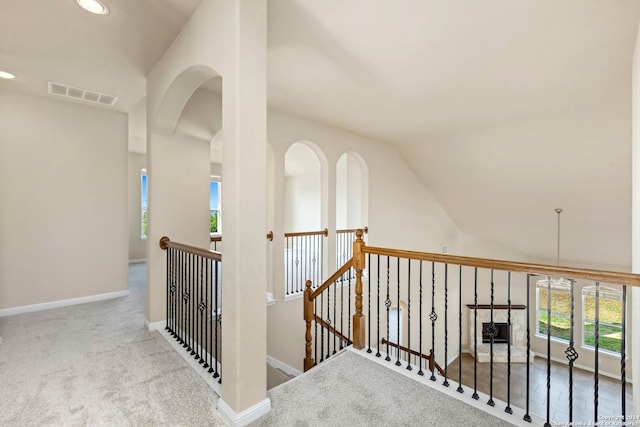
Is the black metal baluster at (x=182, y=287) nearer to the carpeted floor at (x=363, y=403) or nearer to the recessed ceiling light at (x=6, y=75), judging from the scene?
the carpeted floor at (x=363, y=403)

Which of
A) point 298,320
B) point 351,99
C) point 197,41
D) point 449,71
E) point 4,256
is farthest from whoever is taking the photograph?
point 298,320

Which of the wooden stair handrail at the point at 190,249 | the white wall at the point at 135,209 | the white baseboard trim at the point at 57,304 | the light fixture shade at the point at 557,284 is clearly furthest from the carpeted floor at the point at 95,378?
the light fixture shade at the point at 557,284

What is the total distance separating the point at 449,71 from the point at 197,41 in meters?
2.39

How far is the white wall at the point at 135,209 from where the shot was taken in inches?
281

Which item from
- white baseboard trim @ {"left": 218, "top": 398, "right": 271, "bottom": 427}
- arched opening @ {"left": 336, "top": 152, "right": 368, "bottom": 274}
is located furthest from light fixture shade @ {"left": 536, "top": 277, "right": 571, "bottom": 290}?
white baseboard trim @ {"left": 218, "top": 398, "right": 271, "bottom": 427}

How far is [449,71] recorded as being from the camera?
10.0 feet

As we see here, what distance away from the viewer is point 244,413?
5.89 feet

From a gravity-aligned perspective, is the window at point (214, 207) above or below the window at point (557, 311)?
above

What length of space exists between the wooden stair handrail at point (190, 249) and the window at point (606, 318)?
29.4 feet

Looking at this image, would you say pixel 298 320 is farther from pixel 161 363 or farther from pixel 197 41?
pixel 197 41

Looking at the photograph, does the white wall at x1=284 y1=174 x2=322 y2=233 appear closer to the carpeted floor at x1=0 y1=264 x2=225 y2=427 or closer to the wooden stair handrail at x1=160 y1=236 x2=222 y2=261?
the wooden stair handrail at x1=160 y1=236 x2=222 y2=261

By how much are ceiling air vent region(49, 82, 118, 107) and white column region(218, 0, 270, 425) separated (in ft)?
9.08

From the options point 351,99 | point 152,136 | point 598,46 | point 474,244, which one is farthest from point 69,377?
point 474,244

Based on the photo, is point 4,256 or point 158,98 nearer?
point 158,98
